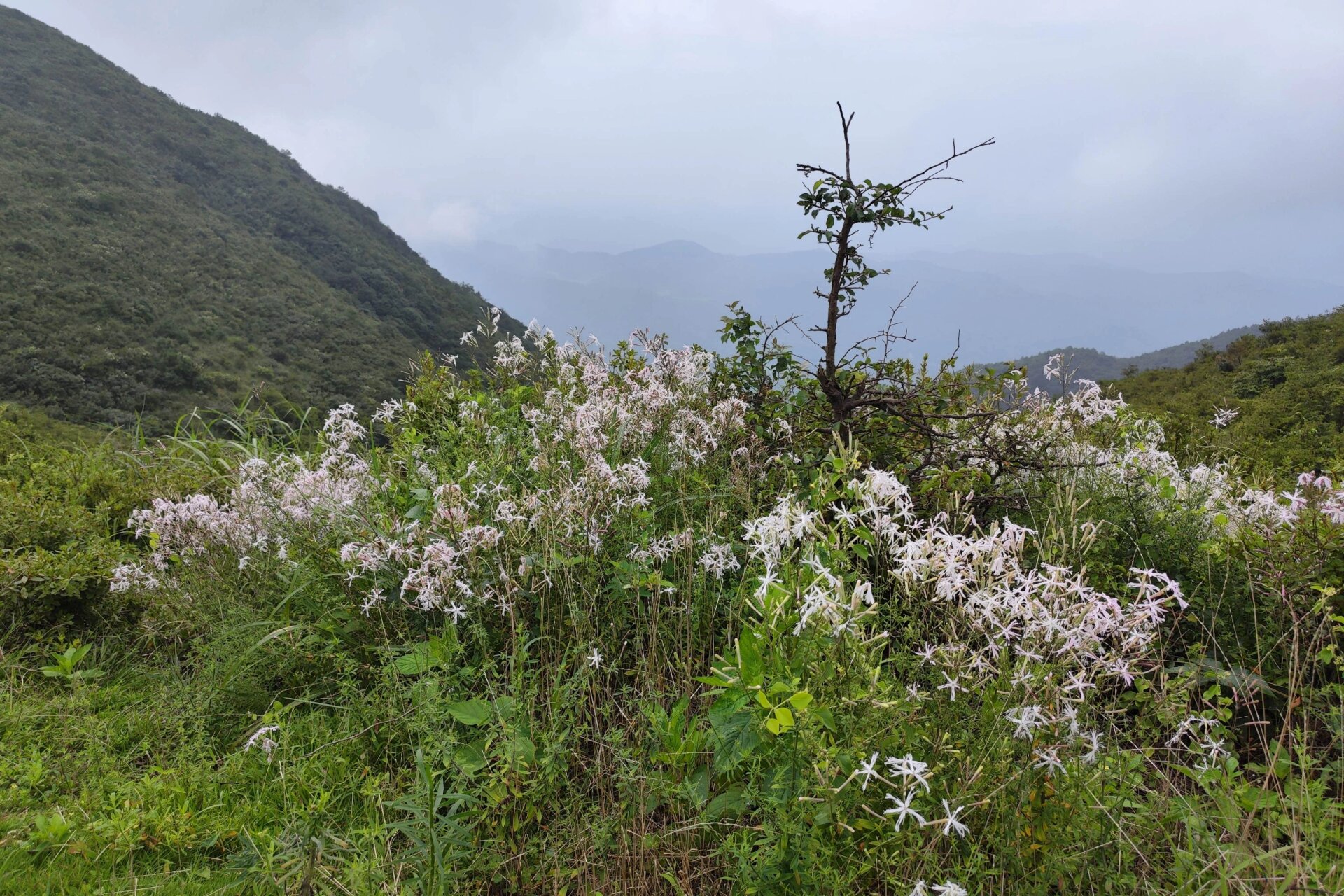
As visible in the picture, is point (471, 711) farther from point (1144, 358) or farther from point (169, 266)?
point (169, 266)

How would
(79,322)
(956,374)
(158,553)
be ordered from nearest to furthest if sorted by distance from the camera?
(158,553) < (956,374) < (79,322)

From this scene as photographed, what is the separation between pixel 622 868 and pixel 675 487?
6.92ft

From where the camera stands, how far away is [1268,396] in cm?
733

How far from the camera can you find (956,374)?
16.3 feet

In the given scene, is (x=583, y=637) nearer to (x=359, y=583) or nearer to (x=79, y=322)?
(x=359, y=583)

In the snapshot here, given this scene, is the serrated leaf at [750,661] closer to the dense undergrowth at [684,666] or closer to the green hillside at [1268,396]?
the dense undergrowth at [684,666]

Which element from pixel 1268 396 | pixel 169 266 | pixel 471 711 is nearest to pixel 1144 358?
pixel 1268 396

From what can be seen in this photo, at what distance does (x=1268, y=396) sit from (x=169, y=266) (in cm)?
5472

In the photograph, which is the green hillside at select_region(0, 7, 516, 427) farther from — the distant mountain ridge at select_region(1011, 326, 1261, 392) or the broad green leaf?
the distant mountain ridge at select_region(1011, 326, 1261, 392)

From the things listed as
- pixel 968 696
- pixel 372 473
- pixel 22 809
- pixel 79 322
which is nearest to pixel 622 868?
pixel 968 696

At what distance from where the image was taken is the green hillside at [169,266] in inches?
1143

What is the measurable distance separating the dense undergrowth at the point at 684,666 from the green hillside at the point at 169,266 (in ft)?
65.9

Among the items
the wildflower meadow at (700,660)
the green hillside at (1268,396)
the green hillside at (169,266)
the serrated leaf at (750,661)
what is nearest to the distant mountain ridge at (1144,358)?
the green hillside at (1268,396)

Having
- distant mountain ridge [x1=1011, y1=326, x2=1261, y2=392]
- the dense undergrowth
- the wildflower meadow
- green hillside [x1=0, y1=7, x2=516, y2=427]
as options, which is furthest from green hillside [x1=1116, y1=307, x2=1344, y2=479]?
green hillside [x1=0, y1=7, x2=516, y2=427]
